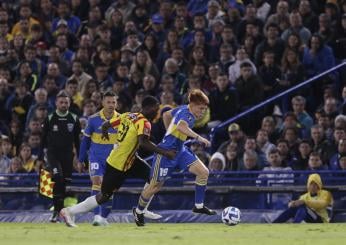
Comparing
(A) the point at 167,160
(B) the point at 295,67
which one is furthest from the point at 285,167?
(A) the point at 167,160

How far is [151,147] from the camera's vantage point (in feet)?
55.5

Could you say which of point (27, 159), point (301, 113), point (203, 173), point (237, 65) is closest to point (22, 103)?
point (27, 159)

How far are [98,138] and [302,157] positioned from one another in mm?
3842

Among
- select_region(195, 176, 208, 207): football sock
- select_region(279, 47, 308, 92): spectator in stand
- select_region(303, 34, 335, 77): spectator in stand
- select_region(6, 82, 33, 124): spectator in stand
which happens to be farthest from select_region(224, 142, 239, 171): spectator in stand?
select_region(6, 82, 33, 124): spectator in stand

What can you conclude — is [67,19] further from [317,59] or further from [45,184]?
[45,184]

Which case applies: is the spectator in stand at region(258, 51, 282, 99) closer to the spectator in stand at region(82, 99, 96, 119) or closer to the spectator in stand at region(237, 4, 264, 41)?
the spectator in stand at region(237, 4, 264, 41)

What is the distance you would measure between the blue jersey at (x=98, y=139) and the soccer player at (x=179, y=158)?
143cm

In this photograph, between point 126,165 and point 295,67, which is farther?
point 295,67

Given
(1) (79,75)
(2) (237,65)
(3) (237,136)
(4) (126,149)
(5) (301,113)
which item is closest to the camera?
(4) (126,149)

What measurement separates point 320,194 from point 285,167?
5.30 feet

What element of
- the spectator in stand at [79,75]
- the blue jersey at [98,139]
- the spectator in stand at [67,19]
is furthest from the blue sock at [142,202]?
the spectator in stand at [67,19]

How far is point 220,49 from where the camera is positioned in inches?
926

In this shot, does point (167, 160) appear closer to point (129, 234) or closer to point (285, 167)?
point (129, 234)

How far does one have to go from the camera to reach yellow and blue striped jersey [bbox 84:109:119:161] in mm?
19047
